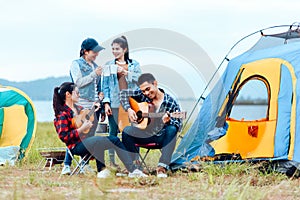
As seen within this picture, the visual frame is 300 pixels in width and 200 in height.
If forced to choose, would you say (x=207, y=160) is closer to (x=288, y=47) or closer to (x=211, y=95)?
(x=211, y=95)

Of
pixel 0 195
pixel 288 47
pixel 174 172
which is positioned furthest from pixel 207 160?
pixel 0 195

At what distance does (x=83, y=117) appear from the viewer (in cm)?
659

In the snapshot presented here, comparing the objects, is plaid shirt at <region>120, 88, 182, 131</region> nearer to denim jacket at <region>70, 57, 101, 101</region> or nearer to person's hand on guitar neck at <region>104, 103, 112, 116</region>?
person's hand on guitar neck at <region>104, 103, 112, 116</region>

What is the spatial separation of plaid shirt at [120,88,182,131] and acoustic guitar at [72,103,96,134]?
35 centimetres

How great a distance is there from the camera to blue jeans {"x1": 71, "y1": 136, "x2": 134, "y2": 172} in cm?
634

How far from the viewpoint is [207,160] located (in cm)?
686

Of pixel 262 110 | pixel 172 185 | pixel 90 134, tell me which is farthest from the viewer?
pixel 262 110

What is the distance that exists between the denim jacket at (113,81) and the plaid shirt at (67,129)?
0.50m

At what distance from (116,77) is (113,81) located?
0.18ft

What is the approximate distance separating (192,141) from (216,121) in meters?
0.37

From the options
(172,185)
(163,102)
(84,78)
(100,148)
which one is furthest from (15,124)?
(172,185)

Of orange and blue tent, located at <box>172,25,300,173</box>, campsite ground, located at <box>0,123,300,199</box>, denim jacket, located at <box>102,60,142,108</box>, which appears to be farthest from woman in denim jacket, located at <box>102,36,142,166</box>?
orange and blue tent, located at <box>172,25,300,173</box>

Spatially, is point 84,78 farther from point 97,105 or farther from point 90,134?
point 90,134

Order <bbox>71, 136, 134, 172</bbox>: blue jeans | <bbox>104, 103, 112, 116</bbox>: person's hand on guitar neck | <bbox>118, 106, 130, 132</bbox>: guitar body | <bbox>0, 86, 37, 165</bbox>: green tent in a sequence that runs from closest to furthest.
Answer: <bbox>71, 136, 134, 172</bbox>: blue jeans, <bbox>104, 103, 112, 116</bbox>: person's hand on guitar neck, <bbox>118, 106, 130, 132</bbox>: guitar body, <bbox>0, 86, 37, 165</bbox>: green tent
